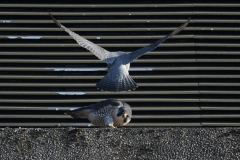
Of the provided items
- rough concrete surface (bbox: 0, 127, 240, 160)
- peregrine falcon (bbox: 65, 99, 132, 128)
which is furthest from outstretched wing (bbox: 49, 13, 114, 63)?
rough concrete surface (bbox: 0, 127, 240, 160)

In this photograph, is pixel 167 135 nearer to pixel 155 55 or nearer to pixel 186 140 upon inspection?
pixel 186 140

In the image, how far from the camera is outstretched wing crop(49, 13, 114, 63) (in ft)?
32.1

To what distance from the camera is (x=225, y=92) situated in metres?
10.5

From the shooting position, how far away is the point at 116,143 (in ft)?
28.3

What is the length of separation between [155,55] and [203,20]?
629 mm

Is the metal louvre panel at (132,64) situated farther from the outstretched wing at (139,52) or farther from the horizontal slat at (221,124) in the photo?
the outstretched wing at (139,52)

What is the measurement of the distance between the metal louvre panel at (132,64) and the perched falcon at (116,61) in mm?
651

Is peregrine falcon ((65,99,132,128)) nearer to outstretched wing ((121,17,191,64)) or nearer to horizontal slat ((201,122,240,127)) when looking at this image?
outstretched wing ((121,17,191,64))

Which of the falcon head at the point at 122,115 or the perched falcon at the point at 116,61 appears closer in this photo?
the falcon head at the point at 122,115

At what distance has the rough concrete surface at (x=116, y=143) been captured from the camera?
8.64 m

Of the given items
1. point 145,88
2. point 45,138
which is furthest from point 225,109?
point 45,138

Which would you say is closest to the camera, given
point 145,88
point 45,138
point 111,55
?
point 45,138

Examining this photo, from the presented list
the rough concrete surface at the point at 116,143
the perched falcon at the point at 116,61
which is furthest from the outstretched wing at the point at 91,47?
the rough concrete surface at the point at 116,143

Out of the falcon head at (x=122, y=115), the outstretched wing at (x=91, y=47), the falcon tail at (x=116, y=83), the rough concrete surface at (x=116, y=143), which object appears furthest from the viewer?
the outstretched wing at (x=91, y=47)
